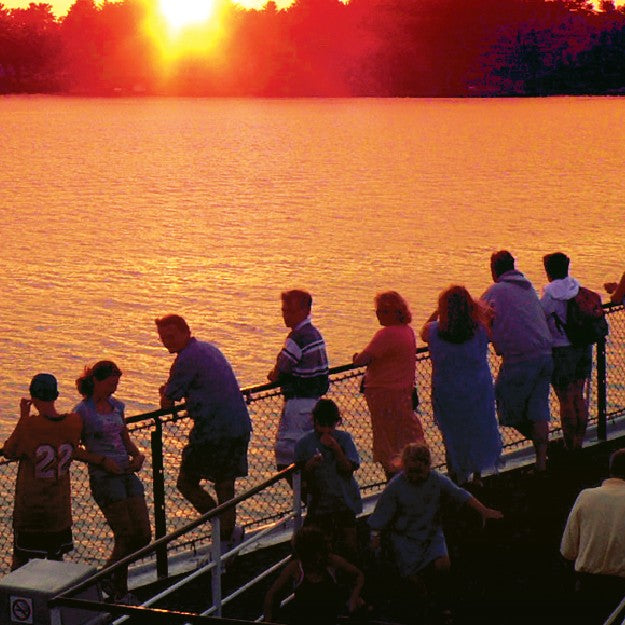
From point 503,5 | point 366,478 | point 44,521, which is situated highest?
point 503,5

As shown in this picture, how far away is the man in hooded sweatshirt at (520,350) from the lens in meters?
9.50

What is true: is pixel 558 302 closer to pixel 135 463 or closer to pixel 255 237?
pixel 135 463

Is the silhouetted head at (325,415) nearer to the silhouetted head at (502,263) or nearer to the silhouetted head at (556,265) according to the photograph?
the silhouetted head at (502,263)

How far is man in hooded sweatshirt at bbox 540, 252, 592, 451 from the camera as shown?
9906mm

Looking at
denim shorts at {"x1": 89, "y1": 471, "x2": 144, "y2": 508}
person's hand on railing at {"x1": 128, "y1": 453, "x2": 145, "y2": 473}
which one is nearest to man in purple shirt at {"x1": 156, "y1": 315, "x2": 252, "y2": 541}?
person's hand on railing at {"x1": 128, "y1": 453, "x2": 145, "y2": 473}

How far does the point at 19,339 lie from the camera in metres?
36.5

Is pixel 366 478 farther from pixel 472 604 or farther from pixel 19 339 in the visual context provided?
pixel 19 339

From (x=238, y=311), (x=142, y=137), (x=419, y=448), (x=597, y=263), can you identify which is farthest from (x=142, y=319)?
(x=142, y=137)

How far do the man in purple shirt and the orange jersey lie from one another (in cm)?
86

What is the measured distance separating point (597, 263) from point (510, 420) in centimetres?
4037

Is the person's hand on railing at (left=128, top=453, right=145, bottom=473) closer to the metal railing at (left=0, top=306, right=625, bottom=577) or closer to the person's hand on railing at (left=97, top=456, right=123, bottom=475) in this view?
the person's hand on railing at (left=97, top=456, right=123, bottom=475)

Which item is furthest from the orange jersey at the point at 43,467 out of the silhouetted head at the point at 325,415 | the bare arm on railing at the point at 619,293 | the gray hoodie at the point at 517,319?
the bare arm on railing at the point at 619,293

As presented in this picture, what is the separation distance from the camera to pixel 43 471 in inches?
298

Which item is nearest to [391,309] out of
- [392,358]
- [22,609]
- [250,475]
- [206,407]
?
[392,358]
